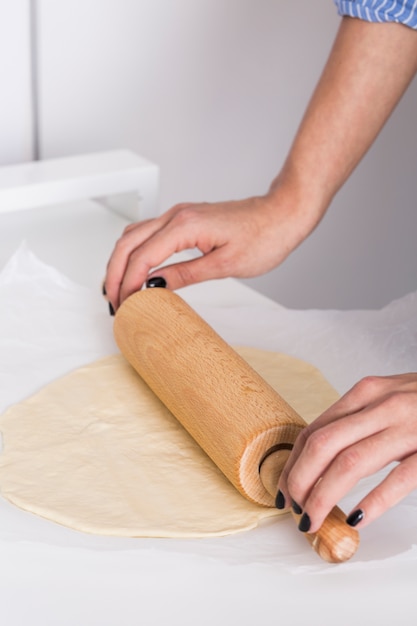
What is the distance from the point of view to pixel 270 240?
110cm

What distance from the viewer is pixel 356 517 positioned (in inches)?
27.8

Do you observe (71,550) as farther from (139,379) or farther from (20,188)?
(20,188)

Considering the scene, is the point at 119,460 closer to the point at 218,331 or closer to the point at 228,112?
the point at 218,331

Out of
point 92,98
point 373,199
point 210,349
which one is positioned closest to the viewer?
point 210,349

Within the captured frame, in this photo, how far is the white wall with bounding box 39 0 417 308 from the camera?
1.59 m

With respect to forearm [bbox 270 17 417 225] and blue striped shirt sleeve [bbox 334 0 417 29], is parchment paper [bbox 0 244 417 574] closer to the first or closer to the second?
forearm [bbox 270 17 417 225]

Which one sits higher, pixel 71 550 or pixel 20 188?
pixel 71 550

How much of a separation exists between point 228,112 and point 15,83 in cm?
43

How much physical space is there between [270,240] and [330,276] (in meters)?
0.87

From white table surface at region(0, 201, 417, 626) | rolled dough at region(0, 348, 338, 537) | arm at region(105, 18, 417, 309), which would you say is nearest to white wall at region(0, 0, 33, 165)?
arm at region(105, 18, 417, 309)

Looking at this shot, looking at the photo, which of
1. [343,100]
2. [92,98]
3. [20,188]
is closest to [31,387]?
[20,188]

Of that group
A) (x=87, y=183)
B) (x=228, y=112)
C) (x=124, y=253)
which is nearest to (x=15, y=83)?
(x=87, y=183)

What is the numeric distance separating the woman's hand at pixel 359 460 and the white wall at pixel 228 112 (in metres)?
1.04

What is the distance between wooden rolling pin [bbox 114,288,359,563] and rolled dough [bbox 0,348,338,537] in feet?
0.07
